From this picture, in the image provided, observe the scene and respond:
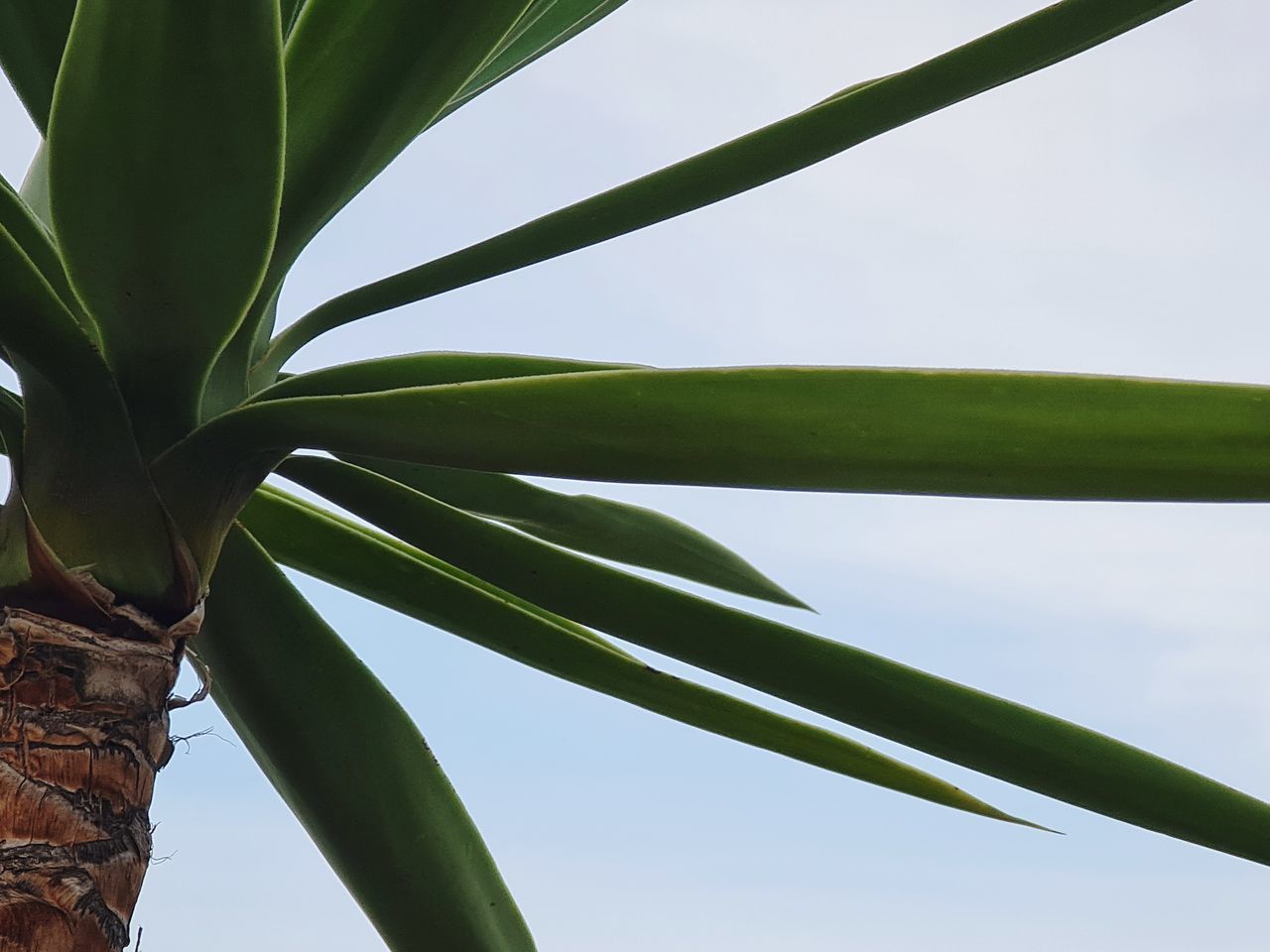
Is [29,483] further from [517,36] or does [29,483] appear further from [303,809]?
[517,36]

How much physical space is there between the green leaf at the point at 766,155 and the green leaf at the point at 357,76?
106mm

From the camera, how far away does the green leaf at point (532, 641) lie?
2.02ft

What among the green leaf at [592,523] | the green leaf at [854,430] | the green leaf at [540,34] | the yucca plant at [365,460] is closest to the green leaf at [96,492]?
the yucca plant at [365,460]

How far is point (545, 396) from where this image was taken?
35cm

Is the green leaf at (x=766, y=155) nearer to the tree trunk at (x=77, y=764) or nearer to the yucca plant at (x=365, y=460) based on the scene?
the yucca plant at (x=365, y=460)

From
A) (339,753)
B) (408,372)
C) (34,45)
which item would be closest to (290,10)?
(34,45)

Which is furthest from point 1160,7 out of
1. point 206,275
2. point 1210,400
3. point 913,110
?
point 206,275

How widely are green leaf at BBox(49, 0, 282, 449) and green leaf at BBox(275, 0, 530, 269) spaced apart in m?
0.12

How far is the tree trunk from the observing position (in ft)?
1.28

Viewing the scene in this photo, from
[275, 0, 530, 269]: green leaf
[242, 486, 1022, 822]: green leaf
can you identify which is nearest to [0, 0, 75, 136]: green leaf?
[275, 0, 530, 269]: green leaf

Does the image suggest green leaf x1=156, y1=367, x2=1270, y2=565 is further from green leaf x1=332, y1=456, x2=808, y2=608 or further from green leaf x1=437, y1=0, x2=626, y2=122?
green leaf x1=437, y1=0, x2=626, y2=122

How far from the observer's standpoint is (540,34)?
2.73 feet

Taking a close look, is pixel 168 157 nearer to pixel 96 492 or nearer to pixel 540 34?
pixel 96 492

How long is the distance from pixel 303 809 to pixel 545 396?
0.28 m
